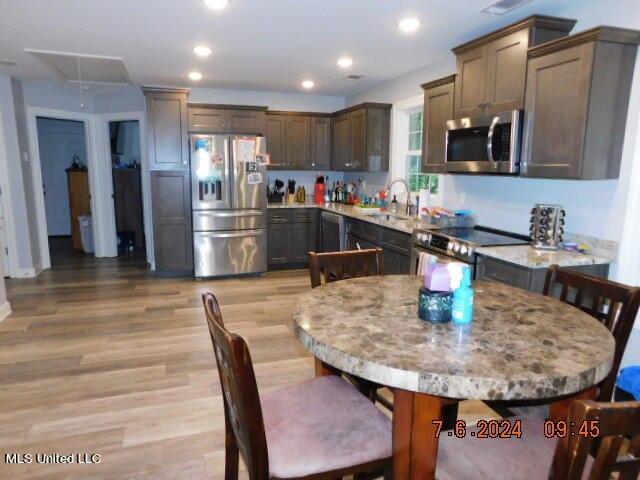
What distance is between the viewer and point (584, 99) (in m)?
2.46

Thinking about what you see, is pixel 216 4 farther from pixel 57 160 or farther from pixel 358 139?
pixel 57 160

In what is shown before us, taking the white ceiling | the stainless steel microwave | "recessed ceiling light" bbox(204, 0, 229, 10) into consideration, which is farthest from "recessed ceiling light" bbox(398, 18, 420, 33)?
"recessed ceiling light" bbox(204, 0, 229, 10)

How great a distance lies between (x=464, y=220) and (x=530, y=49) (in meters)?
1.54

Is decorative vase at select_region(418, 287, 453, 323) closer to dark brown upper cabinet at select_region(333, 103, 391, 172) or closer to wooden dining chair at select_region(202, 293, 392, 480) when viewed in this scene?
wooden dining chair at select_region(202, 293, 392, 480)

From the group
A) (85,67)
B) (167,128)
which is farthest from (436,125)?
(85,67)

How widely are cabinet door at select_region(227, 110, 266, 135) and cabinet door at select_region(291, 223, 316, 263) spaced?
136 cm

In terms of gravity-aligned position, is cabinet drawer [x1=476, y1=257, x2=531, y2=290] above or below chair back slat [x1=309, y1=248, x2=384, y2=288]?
below

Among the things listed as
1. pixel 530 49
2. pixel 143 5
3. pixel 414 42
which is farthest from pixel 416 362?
pixel 414 42

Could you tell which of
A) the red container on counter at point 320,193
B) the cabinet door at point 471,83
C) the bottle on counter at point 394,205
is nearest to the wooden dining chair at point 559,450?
the cabinet door at point 471,83

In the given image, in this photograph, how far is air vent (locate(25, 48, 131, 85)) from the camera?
4.14 metres

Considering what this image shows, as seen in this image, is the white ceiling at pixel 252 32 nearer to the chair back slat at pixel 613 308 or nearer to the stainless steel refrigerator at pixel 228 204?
the stainless steel refrigerator at pixel 228 204

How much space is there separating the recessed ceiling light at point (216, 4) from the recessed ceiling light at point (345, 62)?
163 centimetres

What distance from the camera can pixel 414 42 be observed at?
3.66 metres

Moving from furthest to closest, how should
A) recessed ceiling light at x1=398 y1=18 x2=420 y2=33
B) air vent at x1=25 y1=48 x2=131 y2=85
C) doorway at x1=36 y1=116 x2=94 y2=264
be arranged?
doorway at x1=36 y1=116 x2=94 y2=264 < air vent at x1=25 y1=48 x2=131 y2=85 < recessed ceiling light at x1=398 y1=18 x2=420 y2=33
